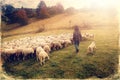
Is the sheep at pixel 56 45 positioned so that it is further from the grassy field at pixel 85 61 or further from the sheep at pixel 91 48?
the sheep at pixel 91 48

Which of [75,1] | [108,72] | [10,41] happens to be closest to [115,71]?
[108,72]

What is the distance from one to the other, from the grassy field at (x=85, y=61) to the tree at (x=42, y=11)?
1.26 feet

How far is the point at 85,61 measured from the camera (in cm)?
995

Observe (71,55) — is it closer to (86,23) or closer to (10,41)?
(86,23)

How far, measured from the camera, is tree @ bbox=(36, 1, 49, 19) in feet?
33.3

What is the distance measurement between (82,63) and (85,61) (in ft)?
0.26

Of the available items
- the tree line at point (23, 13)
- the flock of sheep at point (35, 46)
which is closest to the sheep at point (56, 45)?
the flock of sheep at point (35, 46)

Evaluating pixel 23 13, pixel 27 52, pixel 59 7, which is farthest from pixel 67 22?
pixel 27 52

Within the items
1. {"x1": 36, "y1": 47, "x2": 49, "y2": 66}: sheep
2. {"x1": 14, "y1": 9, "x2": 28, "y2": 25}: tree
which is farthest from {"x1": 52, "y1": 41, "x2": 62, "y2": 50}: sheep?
{"x1": 14, "y1": 9, "x2": 28, "y2": 25}: tree

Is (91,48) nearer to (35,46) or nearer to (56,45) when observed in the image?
(56,45)

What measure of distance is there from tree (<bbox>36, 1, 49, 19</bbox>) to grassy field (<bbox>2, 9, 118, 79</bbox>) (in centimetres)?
38

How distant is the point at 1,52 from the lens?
10.3 meters

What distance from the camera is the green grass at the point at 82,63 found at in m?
9.86

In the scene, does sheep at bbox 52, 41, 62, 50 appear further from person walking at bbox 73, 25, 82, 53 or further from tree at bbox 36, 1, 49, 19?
tree at bbox 36, 1, 49, 19
